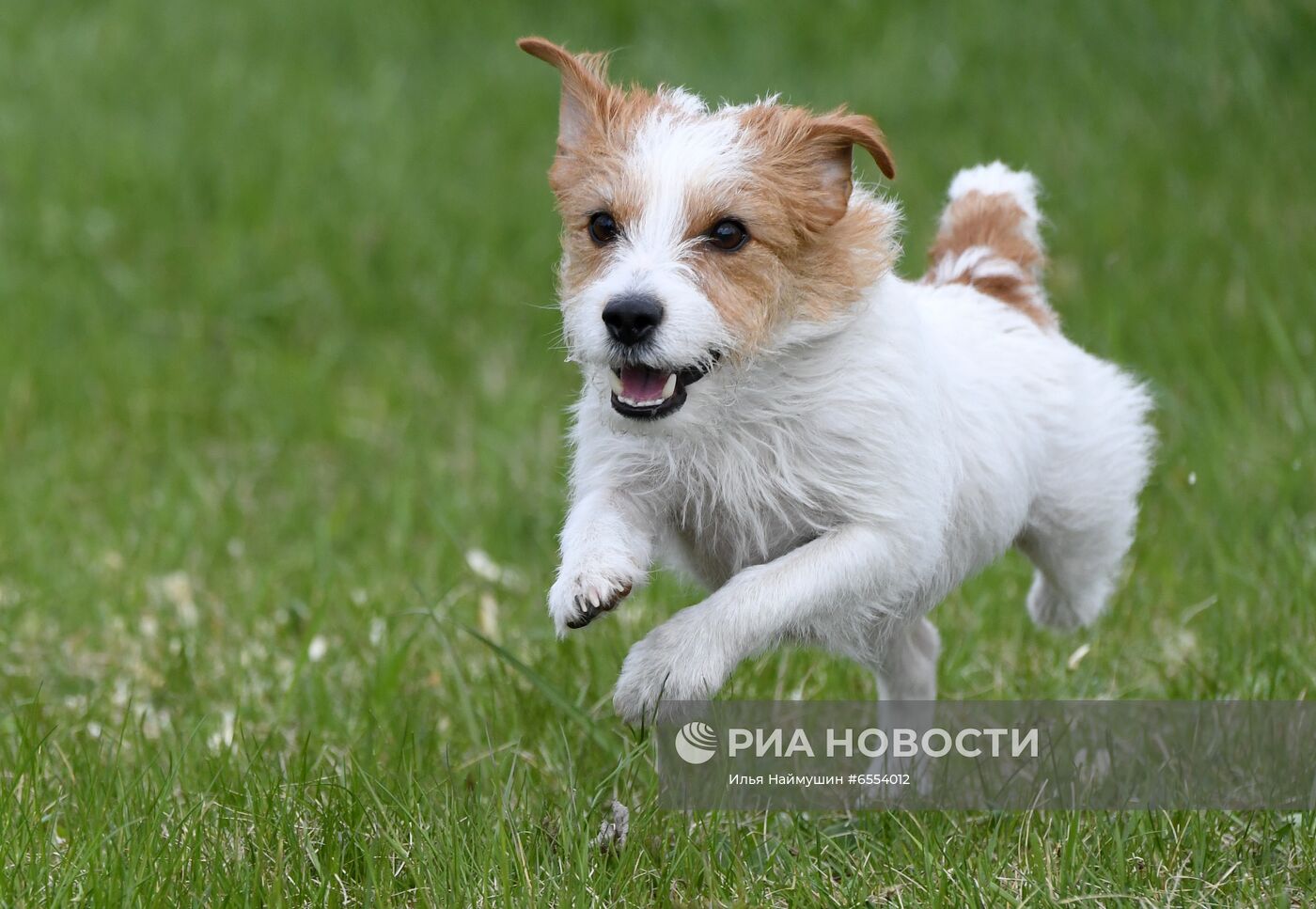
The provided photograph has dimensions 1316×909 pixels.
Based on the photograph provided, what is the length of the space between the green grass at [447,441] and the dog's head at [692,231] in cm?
102

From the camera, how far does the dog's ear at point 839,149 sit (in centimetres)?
360

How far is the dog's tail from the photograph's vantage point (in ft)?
15.1

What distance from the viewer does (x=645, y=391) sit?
3.50 m

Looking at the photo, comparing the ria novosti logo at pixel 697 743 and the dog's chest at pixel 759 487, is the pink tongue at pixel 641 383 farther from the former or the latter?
the ria novosti logo at pixel 697 743

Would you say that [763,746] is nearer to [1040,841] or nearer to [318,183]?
[1040,841]

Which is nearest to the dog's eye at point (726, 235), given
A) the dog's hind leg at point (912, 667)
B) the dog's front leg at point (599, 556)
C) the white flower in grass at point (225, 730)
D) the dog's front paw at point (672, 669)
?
the dog's front leg at point (599, 556)

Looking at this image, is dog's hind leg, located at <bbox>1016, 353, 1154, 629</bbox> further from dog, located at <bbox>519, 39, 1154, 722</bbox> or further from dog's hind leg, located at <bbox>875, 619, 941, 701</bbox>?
dog's hind leg, located at <bbox>875, 619, 941, 701</bbox>

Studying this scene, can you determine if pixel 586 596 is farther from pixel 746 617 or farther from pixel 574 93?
pixel 574 93

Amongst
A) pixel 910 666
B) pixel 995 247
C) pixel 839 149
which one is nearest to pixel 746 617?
pixel 839 149

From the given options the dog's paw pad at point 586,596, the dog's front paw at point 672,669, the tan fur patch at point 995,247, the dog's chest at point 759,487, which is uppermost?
the tan fur patch at point 995,247

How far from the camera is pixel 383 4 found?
11.5 metres

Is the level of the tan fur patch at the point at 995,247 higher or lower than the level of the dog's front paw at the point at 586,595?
higher

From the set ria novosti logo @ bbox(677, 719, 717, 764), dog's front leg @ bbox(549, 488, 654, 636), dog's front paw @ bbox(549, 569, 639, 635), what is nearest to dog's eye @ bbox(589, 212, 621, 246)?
dog's front leg @ bbox(549, 488, 654, 636)

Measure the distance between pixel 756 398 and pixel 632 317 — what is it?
0.50 m
